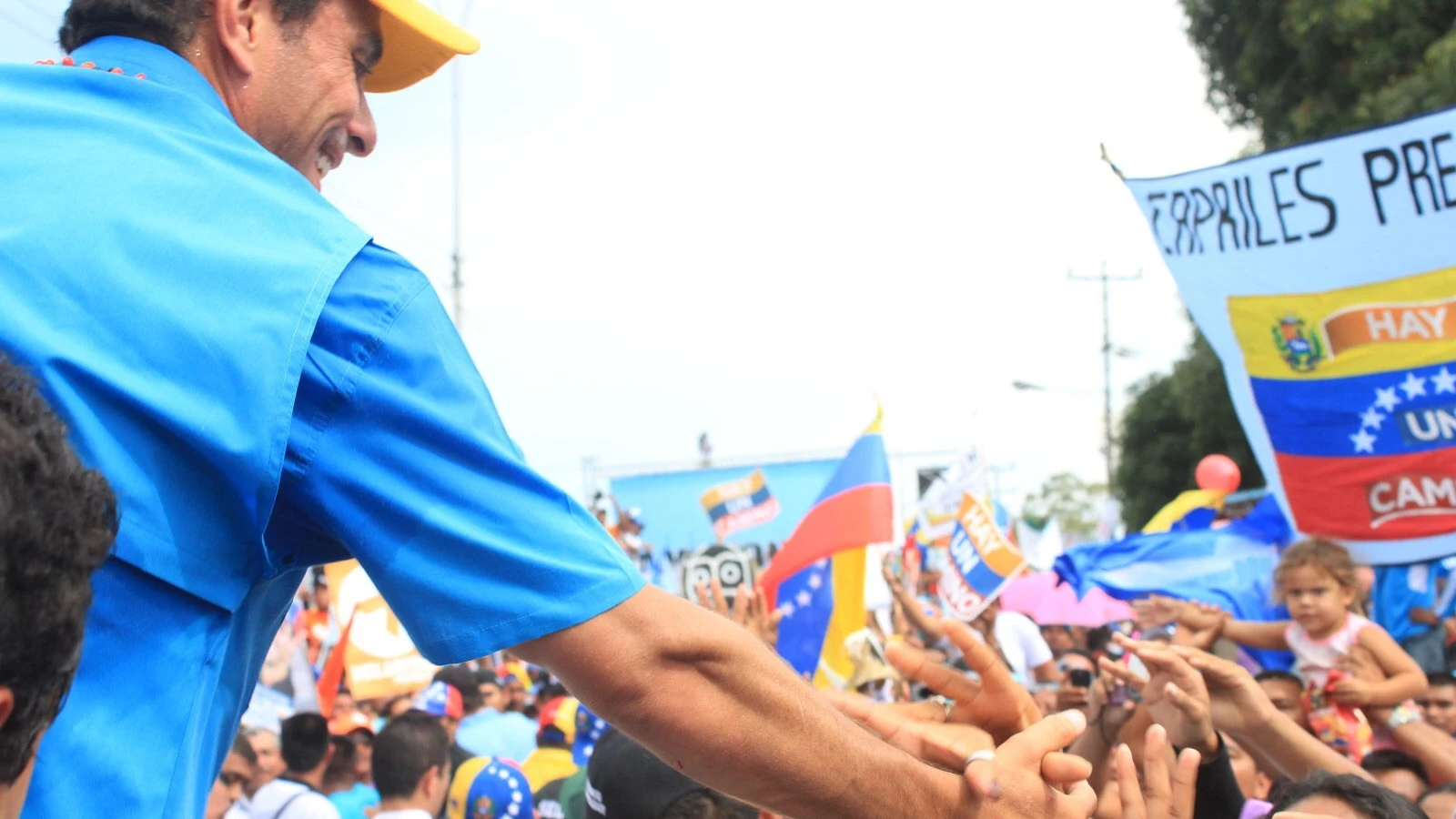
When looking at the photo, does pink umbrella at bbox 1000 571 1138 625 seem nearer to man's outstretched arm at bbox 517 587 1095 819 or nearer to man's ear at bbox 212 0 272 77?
man's outstretched arm at bbox 517 587 1095 819

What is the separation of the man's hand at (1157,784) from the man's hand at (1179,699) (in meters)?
0.43

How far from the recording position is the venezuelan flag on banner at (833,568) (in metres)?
9.31

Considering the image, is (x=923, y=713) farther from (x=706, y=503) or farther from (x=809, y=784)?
(x=706, y=503)

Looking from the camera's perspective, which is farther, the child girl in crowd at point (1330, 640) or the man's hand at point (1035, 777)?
the child girl in crowd at point (1330, 640)

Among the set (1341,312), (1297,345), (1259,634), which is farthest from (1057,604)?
(1341,312)

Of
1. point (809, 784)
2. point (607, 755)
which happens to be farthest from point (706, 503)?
point (809, 784)

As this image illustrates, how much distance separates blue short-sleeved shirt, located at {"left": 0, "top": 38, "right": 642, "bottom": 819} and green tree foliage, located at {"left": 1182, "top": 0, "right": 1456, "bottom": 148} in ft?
54.1

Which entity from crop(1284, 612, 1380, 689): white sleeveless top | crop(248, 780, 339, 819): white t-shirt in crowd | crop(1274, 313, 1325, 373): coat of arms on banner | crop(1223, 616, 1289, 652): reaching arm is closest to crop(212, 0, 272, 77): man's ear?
crop(248, 780, 339, 819): white t-shirt in crowd

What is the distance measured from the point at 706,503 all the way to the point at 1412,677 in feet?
58.4

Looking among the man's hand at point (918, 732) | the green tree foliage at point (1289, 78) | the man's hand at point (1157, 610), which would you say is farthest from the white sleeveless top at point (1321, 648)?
the green tree foliage at point (1289, 78)

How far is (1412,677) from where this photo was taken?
5320 mm

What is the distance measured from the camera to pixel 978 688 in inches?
90.5

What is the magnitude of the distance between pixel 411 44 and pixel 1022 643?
25.5 ft

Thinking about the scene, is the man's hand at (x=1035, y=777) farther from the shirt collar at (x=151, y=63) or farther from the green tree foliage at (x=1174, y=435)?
the green tree foliage at (x=1174, y=435)
